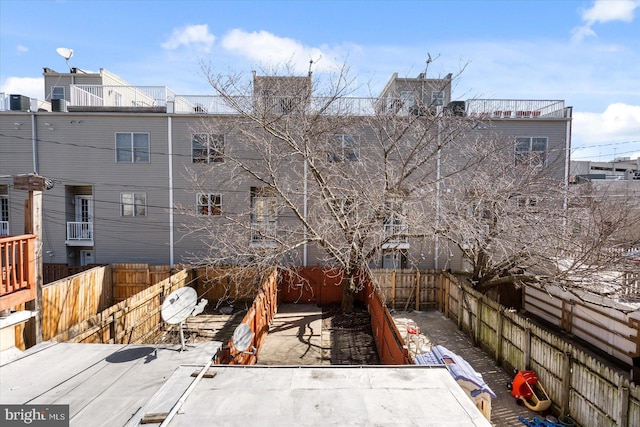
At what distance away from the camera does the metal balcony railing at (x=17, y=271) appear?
5.75m

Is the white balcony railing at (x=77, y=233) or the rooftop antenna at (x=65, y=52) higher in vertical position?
the rooftop antenna at (x=65, y=52)

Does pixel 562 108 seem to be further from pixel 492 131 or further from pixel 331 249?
pixel 331 249

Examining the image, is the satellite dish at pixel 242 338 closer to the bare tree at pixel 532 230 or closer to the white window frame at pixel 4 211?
the bare tree at pixel 532 230

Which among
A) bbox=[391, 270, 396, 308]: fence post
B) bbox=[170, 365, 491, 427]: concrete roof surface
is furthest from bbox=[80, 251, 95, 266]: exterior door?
bbox=[170, 365, 491, 427]: concrete roof surface

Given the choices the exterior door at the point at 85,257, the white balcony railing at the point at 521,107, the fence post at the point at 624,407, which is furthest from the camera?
the exterior door at the point at 85,257

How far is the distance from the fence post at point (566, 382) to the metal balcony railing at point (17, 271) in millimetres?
10331

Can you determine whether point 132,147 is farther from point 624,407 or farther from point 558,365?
point 624,407

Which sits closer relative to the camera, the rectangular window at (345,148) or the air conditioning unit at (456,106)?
the rectangular window at (345,148)

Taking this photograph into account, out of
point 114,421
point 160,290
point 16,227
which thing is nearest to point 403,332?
point 160,290

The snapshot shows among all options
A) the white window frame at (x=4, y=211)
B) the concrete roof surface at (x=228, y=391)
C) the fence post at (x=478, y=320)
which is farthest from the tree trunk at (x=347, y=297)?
the white window frame at (x=4, y=211)

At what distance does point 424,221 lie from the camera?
12039 millimetres

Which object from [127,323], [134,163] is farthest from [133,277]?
[127,323]

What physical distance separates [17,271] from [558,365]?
10712mm

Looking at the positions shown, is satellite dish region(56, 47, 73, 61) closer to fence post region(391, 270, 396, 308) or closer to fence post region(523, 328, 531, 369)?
fence post region(391, 270, 396, 308)
